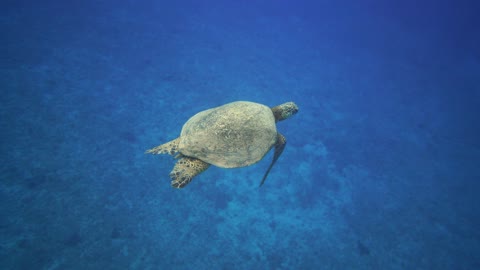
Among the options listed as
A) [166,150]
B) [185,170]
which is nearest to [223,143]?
[185,170]

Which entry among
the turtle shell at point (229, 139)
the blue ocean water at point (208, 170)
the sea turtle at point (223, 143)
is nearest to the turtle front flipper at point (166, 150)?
the sea turtle at point (223, 143)

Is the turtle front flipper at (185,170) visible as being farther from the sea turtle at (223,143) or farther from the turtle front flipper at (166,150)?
the turtle front flipper at (166,150)

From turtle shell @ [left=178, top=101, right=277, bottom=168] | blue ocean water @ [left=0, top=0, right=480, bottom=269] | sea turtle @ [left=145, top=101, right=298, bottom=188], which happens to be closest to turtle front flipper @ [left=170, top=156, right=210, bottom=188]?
sea turtle @ [left=145, top=101, right=298, bottom=188]

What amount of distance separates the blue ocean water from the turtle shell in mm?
4477

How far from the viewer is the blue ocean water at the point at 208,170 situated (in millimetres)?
6891

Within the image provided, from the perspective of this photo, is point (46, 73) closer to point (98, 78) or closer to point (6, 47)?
point (98, 78)

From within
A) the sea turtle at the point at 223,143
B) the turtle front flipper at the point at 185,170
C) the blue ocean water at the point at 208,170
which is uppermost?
the sea turtle at the point at 223,143

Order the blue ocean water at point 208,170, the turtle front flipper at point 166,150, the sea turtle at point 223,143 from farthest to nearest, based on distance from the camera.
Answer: the blue ocean water at point 208,170 → the turtle front flipper at point 166,150 → the sea turtle at point 223,143

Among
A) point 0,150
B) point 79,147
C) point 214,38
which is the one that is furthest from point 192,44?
point 0,150

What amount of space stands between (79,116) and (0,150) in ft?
8.61

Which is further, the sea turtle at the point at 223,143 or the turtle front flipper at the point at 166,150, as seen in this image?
the turtle front flipper at the point at 166,150

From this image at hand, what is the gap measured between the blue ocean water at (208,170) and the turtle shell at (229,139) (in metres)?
4.48

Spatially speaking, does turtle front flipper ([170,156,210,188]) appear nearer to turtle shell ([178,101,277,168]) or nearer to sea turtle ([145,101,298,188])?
sea turtle ([145,101,298,188])

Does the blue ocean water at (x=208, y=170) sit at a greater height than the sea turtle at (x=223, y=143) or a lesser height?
lesser
